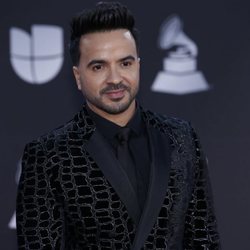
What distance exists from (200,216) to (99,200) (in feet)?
0.99

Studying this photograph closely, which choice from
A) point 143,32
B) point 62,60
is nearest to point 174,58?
point 143,32

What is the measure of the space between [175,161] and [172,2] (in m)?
1.02

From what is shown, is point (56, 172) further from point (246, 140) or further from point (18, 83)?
point (246, 140)

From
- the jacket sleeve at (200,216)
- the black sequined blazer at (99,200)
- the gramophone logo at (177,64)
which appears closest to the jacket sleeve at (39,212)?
the black sequined blazer at (99,200)

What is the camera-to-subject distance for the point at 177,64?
91.3 inches

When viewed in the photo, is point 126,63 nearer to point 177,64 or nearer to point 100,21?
point 100,21

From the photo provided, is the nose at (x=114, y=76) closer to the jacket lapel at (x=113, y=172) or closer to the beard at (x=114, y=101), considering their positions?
the beard at (x=114, y=101)

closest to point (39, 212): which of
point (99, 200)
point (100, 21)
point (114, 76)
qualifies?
point (99, 200)

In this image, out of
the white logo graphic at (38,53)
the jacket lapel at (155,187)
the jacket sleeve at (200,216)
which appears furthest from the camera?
the white logo graphic at (38,53)

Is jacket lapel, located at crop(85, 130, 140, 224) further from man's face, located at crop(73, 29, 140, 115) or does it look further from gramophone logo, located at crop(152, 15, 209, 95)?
gramophone logo, located at crop(152, 15, 209, 95)

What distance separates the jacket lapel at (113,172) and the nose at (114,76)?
0.17 meters

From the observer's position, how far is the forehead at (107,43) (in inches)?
57.1

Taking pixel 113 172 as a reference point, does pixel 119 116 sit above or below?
above

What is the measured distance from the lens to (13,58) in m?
2.21
